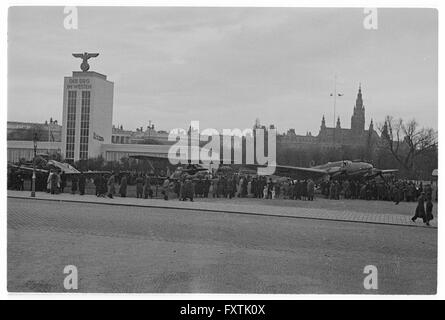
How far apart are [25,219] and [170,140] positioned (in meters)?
3.07

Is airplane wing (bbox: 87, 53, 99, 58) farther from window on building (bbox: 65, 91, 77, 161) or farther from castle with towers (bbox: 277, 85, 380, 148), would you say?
castle with towers (bbox: 277, 85, 380, 148)

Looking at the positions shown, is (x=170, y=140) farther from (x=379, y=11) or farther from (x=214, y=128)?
(x=379, y=11)

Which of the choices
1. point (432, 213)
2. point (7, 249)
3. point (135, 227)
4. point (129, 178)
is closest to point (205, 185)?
point (129, 178)

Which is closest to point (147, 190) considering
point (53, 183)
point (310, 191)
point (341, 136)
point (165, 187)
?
A: point (165, 187)

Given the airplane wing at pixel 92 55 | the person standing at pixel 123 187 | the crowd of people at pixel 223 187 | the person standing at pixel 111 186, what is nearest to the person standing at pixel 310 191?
the crowd of people at pixel 223 187

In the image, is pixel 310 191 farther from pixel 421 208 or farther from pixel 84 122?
pixel 84 122

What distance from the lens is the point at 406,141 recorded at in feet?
28.4

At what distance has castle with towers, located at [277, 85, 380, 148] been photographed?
309 inches

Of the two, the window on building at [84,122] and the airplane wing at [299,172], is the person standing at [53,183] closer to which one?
the window on building at [84,122]

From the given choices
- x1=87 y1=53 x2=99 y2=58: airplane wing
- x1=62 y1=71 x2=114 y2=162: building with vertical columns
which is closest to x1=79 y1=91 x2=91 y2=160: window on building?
x1=62 y1=71 x2=114 y2=162: building with vertical columns

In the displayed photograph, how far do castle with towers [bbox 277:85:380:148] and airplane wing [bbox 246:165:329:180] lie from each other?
2.05 feet

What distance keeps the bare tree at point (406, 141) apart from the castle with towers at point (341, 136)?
285 millimetres

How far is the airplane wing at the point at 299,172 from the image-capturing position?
8.75 metres

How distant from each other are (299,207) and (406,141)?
3.86 metres
